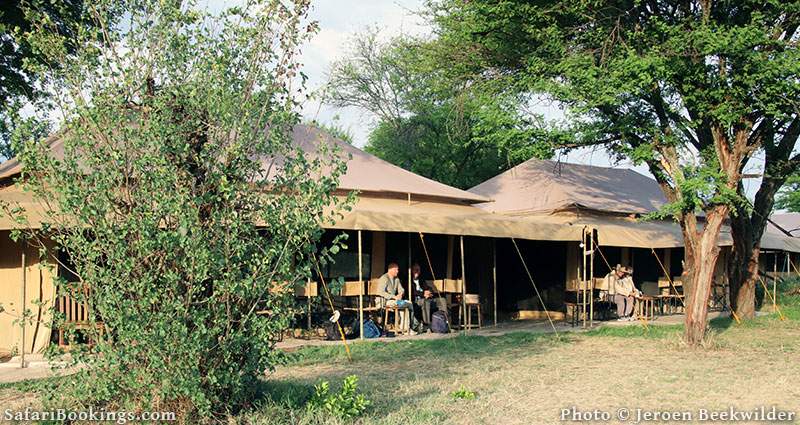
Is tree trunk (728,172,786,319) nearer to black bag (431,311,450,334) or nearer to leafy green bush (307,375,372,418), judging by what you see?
black bag (431,311,450,334)

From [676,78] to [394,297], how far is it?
205 inches

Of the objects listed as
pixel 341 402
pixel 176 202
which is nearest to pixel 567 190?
pixel 341 402

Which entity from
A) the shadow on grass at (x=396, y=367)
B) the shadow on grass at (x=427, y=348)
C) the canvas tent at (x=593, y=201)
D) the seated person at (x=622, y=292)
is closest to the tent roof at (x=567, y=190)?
the canvas tent at (x=593, y=201)

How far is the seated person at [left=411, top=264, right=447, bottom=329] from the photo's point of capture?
12.9 meters

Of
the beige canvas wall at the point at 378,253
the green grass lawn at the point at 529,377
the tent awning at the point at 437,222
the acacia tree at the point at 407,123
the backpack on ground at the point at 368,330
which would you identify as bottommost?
the green grass lawn at the point at 529,377

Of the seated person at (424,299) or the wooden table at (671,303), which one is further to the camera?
the wooden table at (671,303)

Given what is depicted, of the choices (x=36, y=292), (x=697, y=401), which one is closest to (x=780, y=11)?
(x=697, y=401)

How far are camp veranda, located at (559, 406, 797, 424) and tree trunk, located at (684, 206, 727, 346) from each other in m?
4.26

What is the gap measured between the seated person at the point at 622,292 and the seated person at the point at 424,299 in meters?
4.19

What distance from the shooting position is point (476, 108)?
12977mm

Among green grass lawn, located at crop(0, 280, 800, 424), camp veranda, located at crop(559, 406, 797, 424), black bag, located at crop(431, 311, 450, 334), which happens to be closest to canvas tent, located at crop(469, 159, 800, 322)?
green grass lawn, located at crop(0, 280, 800, 424)

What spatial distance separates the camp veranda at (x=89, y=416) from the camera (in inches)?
218

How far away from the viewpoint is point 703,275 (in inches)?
440

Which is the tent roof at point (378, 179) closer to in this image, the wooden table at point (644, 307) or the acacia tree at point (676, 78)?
the acacia tree at point (676, 78)
